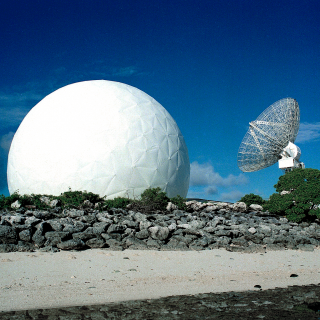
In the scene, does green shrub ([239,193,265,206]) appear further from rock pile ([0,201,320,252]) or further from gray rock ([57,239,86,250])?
gray rock ([57,239,86,250])

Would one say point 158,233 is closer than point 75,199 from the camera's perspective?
Yes

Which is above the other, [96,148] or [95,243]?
[96,148]

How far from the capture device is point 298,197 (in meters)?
15.0

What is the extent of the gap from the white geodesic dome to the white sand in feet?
32.0

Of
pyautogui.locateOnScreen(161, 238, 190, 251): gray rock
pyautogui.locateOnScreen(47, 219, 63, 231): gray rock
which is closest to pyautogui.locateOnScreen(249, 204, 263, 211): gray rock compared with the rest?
pyautogui.locateOnScreen(161, 238, 190, 251): gray rock

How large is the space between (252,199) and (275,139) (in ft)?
34.8

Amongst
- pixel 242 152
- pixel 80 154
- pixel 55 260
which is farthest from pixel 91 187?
pixel 242 152

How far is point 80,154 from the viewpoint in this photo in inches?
692

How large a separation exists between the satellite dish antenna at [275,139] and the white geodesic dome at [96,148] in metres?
11.0

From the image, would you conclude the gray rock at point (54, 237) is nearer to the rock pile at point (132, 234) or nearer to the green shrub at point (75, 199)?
the rock pile at point (132, 234)

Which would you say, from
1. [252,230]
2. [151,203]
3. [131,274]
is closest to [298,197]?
[252,230]

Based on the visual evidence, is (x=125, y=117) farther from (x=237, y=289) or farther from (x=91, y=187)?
(x=237, y=289)

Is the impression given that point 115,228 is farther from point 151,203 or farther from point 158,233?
point 151,203

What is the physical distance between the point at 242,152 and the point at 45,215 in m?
22.1
